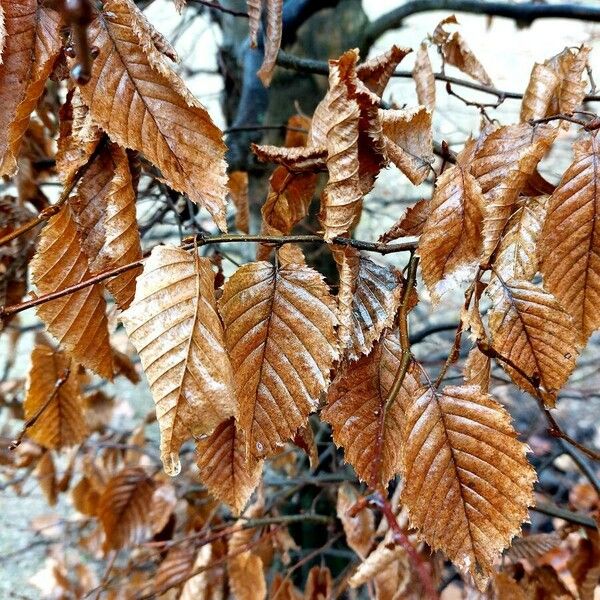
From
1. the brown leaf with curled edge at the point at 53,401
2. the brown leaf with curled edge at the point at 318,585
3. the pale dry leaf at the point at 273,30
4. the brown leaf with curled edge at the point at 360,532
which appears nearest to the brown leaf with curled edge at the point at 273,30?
the pale dry leaf at the point at 273,30

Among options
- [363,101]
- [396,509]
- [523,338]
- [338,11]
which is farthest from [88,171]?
[338,11]

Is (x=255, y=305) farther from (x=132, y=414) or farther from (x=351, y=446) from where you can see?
(x=132, y=414)

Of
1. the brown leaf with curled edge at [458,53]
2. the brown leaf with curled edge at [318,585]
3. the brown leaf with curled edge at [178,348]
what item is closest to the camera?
the brown leaf with curled edge at [178,348]

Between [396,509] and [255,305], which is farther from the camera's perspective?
[396,509]

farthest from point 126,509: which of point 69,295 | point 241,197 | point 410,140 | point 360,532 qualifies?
point 410,140

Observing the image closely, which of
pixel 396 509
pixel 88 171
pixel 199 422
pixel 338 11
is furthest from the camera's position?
pixel 338 11

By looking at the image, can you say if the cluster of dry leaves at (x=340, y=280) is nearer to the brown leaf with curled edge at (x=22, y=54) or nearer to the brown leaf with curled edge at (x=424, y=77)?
the brown leaf with curled edge at (x=22, y=54)

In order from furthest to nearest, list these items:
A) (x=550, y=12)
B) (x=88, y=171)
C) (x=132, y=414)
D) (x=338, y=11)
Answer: (x=132, y=414), (x=338, y=11), (x=550, y=12), (x=88, y=171)
